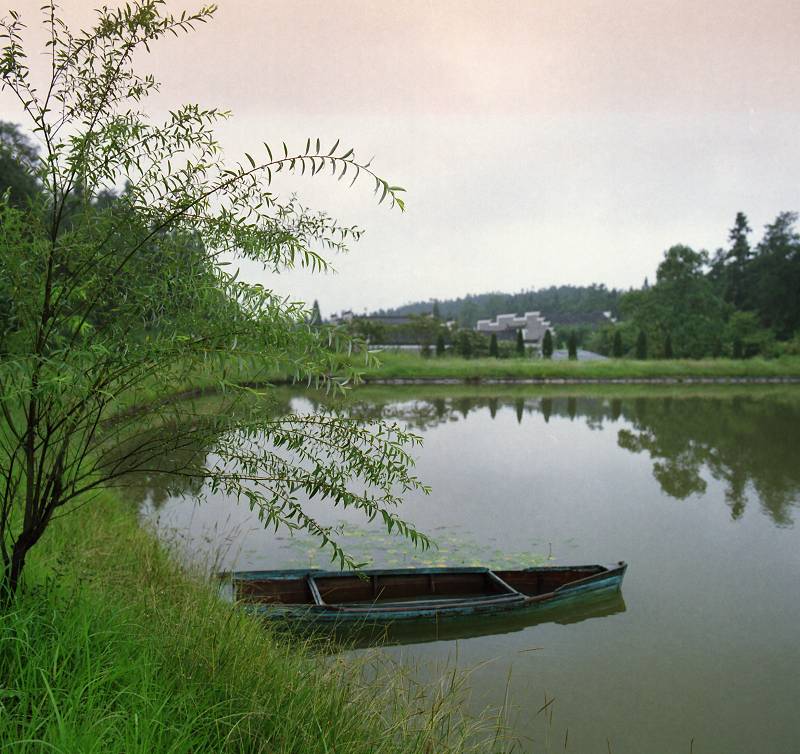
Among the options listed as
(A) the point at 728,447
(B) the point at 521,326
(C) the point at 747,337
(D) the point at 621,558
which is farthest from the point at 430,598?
(B) the point at 521,326

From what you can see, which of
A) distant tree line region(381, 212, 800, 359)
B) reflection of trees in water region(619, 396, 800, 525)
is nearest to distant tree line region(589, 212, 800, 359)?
distant tree line region(381, 212, 800, 359)

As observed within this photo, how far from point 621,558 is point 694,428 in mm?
13648

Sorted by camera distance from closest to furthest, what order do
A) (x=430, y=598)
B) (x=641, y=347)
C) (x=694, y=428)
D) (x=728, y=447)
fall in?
(x=430, y=598), (x=728, y=447), (x=694, y=428), (x=641, y=347)

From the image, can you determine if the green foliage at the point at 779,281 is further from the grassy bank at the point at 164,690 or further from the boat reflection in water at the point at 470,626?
the grassy bank at the point at 164,690

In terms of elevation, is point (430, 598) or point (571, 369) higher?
point (571, 369)

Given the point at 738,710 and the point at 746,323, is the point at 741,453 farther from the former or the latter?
the point at 746,323

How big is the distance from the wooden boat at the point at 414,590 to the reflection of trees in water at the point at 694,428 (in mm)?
5493

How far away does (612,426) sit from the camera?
21.8 m

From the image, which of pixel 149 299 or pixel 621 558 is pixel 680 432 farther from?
pixel 149 299

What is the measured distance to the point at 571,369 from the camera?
1619 inches

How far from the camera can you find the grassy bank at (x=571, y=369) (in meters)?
39.9

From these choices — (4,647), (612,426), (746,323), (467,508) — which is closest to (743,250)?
(746,323)

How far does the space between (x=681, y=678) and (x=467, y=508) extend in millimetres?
5632

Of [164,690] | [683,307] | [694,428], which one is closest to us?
[164,690]
